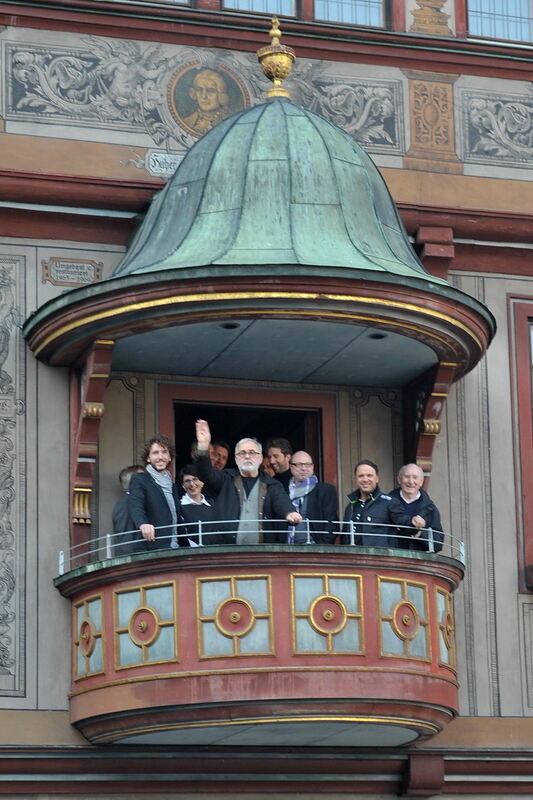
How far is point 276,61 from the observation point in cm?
2375

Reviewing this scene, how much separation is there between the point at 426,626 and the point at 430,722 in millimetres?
862

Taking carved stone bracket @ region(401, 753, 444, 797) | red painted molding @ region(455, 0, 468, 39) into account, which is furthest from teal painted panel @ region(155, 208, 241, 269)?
carved stone bracket @ region(401, 753, 444, 797)

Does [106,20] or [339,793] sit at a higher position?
[106,20]

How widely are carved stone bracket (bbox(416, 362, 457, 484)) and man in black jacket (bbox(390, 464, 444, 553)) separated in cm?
96

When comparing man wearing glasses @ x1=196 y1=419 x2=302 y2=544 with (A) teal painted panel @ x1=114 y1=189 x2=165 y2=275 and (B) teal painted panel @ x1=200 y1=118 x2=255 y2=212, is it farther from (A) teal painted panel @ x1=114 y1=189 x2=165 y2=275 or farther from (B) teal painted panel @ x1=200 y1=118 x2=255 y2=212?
(B) teal painted panel @ x1=200 y1=118 x2=255 y2=212

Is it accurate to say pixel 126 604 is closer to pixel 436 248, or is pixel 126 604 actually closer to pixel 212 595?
pixel 212 595

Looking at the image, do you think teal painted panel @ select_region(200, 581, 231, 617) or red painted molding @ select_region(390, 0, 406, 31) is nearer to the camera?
teal painted panel @ select_region(200, 581, 231, 617)

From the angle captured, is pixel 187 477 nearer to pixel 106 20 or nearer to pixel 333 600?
pixel 333 600

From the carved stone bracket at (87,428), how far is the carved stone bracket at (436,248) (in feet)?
11.8

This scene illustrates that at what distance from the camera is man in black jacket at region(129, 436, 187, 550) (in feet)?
72.6

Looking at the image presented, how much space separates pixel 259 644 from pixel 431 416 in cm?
344

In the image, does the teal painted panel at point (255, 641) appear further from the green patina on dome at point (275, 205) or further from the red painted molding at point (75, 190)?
the red painted molding at point (75, 190)

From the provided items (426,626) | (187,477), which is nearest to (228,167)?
(187,477)

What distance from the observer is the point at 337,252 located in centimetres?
2247
